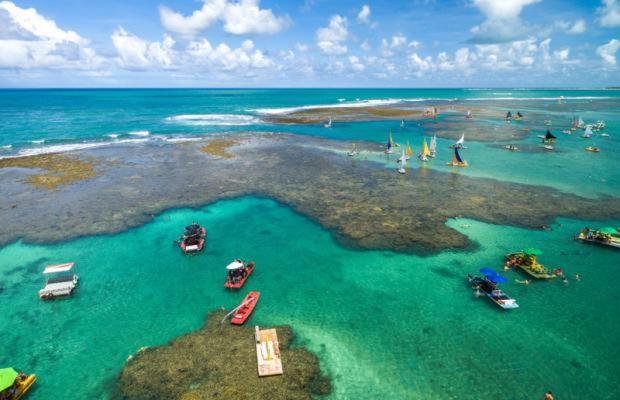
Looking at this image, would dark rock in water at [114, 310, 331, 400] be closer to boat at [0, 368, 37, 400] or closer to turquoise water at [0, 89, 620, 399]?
turquoise water at [0, 89, 620, 399]

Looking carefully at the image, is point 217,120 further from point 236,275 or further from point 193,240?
point 236,275

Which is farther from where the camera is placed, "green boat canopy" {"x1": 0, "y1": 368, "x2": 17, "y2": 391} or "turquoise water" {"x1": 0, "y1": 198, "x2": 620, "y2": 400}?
"turquoise water" {"x1": 0, "y1": 198, "x2": 620, "y2": 400}

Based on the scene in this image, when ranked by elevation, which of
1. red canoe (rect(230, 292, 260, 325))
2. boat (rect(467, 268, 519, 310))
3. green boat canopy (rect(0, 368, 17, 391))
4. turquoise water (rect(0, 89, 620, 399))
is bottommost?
turquoise water (rect(0, 89, 620, 399))

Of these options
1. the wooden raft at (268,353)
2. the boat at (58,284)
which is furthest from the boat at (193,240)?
the wooden raft at (268,353)

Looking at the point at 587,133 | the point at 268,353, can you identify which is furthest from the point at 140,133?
the point at 587,133

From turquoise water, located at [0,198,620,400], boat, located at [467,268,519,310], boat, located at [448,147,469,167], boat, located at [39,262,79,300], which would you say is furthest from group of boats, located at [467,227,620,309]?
boat, located at [39,262,79,300]

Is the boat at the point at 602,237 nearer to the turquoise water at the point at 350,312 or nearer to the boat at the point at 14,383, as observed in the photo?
the turquoise water at the point at 350,312

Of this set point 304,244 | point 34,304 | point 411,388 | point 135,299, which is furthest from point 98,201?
point 411,388
